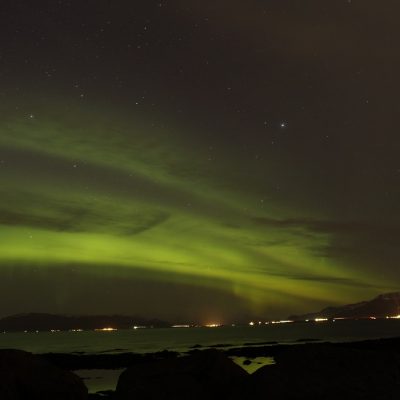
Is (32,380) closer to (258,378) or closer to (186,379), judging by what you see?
(186,379)

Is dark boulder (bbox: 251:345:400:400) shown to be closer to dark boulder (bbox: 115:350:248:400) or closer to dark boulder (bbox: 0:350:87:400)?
dark boulder (bbox: 115:350:248:400)

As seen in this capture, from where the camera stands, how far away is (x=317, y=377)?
354 inches

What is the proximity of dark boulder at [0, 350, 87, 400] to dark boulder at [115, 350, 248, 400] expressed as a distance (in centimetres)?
278

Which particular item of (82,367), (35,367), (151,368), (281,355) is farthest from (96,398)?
(82,367)

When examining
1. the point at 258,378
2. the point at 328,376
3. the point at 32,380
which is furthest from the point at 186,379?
the point at 32,380

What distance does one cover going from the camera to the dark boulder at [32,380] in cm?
1230

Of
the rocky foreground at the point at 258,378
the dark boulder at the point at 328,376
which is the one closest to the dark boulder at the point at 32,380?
the rocky foreground at the point at 258,378

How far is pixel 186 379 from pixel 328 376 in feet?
8.88

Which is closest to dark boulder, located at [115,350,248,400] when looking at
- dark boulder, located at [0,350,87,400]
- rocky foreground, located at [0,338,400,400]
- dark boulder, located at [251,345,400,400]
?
rocky foreground, located at [0,338,400,400]

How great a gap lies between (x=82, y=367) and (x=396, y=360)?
51.8 meters

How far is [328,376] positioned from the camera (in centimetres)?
898

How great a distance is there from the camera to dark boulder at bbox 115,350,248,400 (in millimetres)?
10062

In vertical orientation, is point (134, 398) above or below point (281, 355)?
below

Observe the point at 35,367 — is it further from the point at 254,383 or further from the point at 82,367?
the point at 82,367
